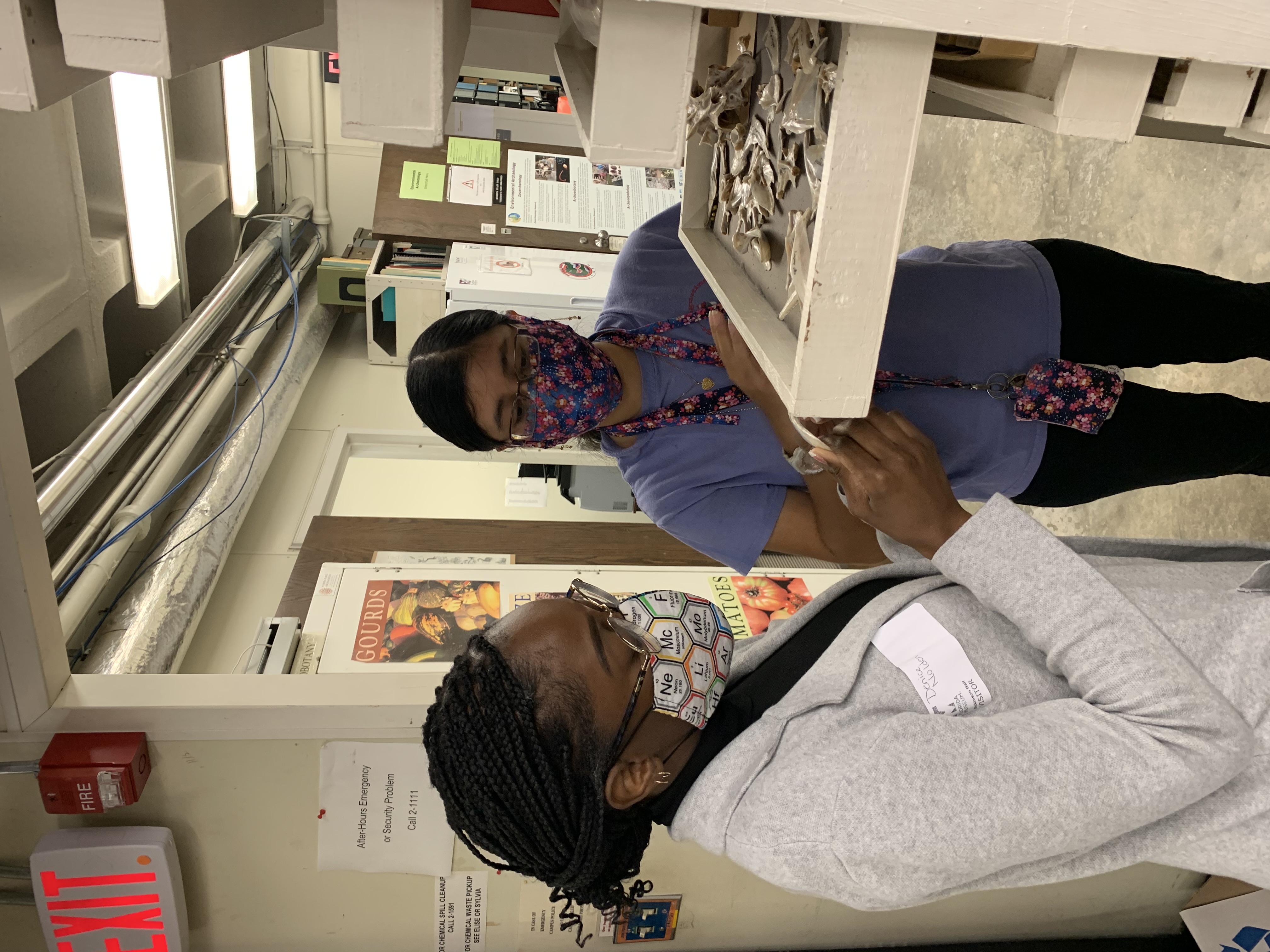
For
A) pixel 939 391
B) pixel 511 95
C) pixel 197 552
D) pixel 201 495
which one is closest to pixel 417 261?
pixel 511 95

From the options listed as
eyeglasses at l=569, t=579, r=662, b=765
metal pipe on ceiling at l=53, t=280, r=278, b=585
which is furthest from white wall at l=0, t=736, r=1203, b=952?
metal pipe on ceiling at l=53, t=280, r=278, b=585

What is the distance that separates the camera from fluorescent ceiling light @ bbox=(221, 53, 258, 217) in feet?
10.4


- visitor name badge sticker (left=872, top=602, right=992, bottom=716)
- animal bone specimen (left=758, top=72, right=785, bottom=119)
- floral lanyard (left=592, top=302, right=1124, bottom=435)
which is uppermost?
animal bone specimen (left=758, top=72, right=785, bottom=119)

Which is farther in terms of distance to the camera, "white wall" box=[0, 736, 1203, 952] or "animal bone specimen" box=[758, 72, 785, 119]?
"white wall" box=[0, 736, 1203, 952]

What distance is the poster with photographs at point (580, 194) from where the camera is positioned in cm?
394

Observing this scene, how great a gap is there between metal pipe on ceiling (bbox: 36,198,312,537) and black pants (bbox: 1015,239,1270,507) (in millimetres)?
1404

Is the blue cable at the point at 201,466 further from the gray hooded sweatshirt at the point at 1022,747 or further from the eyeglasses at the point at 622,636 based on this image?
the gray hooded sweatshirt at the point at 1022,747

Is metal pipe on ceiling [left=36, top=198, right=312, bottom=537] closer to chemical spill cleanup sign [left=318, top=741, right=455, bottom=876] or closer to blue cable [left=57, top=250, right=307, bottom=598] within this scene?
blue cable [left=57, top=250, right=307, bottom=598]

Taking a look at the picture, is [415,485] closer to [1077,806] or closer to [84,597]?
[84,597]

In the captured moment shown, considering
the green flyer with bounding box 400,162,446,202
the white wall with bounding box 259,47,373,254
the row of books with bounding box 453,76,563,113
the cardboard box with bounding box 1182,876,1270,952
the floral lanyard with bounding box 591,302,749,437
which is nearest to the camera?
the floral lanyard with bounding box 591,302,749,437

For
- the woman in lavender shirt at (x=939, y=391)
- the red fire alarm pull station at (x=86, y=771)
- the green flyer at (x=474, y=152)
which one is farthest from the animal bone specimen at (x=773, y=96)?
the green flyer at (x=474, y=152)

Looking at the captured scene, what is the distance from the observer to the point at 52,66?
20.5 inches

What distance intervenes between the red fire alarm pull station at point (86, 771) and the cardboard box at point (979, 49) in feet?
4.35

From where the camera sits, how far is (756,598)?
2.26 meters
